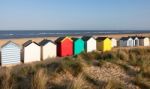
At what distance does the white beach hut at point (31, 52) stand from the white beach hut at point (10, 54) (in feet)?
2.02

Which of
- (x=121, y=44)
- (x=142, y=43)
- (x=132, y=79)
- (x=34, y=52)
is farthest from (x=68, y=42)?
(x=132, y=79)

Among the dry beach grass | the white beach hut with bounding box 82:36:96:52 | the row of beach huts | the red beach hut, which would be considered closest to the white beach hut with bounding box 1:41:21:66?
the row of beach huts

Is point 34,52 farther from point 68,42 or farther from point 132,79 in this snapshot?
point 132,79

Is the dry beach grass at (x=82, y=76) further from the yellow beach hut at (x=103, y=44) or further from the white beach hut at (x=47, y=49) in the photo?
the yellow beach hut at (x=103, y=44)

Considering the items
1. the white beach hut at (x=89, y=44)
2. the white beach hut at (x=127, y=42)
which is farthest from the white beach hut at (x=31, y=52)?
the white beach hut at (x=127, y=42)

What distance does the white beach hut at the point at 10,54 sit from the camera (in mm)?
21922

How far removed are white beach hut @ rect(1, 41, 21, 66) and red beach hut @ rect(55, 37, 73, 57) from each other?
5130mm

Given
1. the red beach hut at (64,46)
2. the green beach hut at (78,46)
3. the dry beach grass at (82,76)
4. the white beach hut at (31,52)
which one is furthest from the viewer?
the green beach hut at (78,46)

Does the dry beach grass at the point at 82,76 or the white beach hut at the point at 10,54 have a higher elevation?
the dry beach grass at the point at 82,76

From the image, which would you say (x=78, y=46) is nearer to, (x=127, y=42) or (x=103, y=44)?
(x=103, y=44)

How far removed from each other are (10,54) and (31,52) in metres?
2.79

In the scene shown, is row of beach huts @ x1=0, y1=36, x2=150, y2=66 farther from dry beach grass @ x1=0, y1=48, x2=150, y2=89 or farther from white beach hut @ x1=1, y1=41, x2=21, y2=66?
dry beach grass @ x1=0, y1=48, x2=150, y2=89

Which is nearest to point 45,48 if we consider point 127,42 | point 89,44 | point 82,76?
point 89,44

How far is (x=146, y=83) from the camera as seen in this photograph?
25.5ft
